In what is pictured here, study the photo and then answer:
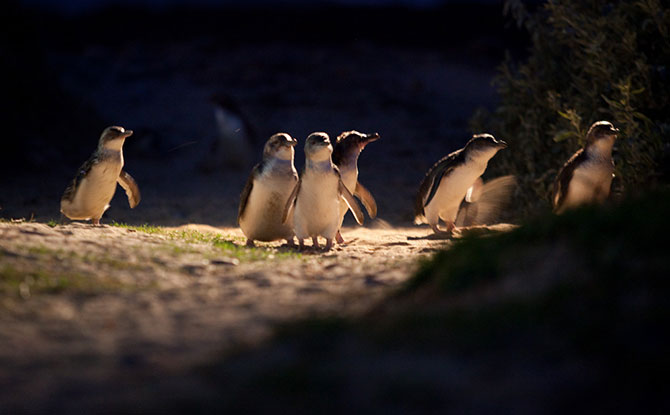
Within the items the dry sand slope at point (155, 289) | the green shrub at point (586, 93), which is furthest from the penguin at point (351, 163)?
the green shrub at point (586, 93)

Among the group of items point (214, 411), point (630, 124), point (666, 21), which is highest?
point (666, 21)

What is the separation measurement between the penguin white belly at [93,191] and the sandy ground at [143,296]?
0.95 meters

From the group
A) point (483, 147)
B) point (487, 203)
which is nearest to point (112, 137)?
point (483, 147)

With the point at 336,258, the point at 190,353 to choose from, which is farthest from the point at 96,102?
the point at 190,353

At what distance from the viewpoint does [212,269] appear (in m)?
4.92

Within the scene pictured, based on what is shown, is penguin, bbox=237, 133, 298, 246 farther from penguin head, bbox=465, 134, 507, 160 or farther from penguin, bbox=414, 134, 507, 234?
penguin head, bbox=465, 134, 507, 160

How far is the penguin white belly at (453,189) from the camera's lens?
293 inches

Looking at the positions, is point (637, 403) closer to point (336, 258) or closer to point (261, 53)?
point (336, 258)

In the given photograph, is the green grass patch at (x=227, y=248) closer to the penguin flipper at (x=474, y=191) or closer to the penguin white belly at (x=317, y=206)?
the penguin white belly at (x=317, y=206)

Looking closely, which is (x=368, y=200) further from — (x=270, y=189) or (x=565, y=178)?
(x=565, y=178)

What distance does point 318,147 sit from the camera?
20.8 ft

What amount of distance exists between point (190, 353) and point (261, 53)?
2260 cm

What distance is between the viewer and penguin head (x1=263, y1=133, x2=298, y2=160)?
6.62 metres

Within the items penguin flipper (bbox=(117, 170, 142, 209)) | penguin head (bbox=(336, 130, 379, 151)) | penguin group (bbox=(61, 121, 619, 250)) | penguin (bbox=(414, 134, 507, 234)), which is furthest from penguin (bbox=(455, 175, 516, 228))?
penguin flipper (bbox=(117, 170, 142, 209))
